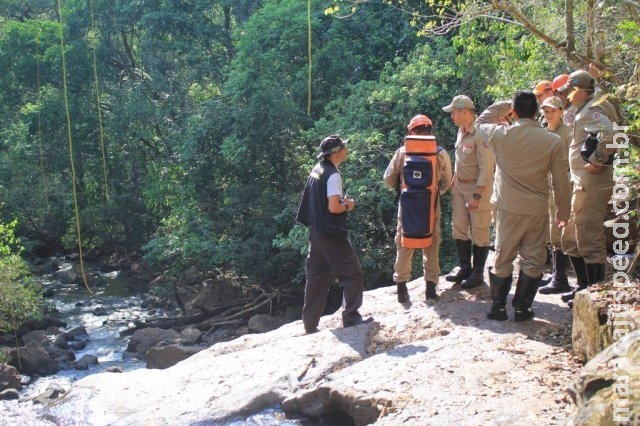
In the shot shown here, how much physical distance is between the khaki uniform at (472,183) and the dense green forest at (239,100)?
1.15 m

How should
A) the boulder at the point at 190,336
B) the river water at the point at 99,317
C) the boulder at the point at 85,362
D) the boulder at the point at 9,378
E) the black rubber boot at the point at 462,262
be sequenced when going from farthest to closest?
the boulder at the point at 190,336
the boulder at the point at 85,362
the river water at the point at 99,317
the boulder at the point at 9,378
the black rubber boot at the point at 462,262

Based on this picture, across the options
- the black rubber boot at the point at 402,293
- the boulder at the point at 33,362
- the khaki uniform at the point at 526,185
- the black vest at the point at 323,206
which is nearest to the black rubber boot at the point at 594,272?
the khaki uniform at the point at 526,185

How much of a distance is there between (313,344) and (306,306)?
2.15 feet

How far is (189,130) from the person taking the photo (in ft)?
55.8

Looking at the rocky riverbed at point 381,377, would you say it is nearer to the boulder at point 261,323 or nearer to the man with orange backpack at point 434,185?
the man with orange backpack at point 434,185

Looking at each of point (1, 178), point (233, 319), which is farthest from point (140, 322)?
point (1, 178)

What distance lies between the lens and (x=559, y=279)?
6.65m

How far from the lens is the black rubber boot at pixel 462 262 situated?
6926 mm

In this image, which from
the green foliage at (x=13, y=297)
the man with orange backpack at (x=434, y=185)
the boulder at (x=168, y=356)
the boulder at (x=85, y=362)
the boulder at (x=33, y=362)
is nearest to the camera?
the man with orange backpack at (x=434, y=185)

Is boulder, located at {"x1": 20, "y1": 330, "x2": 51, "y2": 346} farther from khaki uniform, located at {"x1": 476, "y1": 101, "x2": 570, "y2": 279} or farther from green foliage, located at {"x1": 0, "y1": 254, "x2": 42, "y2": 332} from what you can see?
khaki uniform, located at {"x1": 476, "y1": 101, "x2": 570, "y2": 279}

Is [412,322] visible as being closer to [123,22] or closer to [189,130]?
[189,130]

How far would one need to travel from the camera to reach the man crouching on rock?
6273 mm

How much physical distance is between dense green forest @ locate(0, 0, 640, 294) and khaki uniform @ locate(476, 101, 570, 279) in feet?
2.12

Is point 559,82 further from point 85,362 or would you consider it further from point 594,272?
point 85,362
